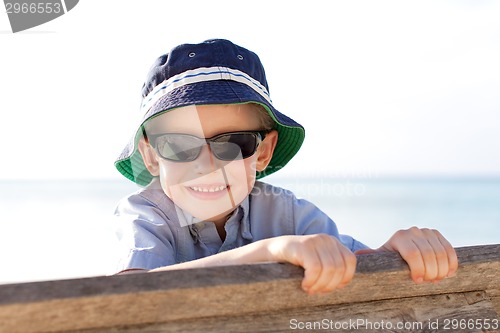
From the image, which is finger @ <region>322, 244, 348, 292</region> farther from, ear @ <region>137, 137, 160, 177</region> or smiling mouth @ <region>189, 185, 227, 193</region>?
ear @ <region>137, 137, 160, 177</region>

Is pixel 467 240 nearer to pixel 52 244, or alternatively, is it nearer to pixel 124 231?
pixel 52 244

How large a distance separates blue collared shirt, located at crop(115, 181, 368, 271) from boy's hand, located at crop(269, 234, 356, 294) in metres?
0.87

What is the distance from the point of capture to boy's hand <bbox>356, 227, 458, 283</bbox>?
64.2 inches

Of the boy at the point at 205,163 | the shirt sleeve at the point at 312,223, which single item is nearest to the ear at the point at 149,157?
the boy at the point at 205,163

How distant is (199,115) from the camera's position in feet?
8.56

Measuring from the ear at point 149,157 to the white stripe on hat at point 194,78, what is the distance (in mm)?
171

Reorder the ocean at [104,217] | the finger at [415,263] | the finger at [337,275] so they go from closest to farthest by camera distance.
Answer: the finger at [337,275] → the finger at [415,263] → the ocean at [104,217]

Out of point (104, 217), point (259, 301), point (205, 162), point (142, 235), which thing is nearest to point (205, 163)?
point (205, 162)

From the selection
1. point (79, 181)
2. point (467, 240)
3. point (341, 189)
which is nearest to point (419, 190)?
point (341, 189)

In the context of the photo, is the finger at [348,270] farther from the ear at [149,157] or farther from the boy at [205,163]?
the ear at [149,157]

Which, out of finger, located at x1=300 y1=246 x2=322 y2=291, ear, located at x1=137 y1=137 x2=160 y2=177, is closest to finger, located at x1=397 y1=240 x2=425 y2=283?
finger, located at x1=300 y1=246 x2=322 y2=291

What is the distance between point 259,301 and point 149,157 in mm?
1566

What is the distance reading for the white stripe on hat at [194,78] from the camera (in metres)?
2.65

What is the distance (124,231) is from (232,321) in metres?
1.18
